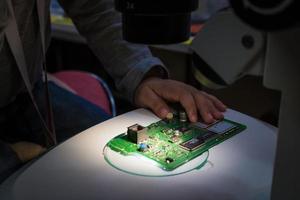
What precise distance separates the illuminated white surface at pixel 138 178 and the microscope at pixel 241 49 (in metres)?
0.10

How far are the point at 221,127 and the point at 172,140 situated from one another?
12cm

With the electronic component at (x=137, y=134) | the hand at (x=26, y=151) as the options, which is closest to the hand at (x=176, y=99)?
the electronic component at (x=137, y=134)

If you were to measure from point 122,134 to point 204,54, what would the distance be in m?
0.28

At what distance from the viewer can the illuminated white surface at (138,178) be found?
61cm

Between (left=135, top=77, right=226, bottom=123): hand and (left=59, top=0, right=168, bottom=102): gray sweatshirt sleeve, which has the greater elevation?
(left=59, top=0, right=168, bottom=102): gray sweatshirt sleeve

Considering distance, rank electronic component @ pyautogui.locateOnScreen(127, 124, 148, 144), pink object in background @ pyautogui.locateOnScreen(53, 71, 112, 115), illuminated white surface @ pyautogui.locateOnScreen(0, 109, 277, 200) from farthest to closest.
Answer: pink object in background @ pyautogui.locateOnScreen(53, 71, 112, 115) → electronic component @ pyautogui.locateOnScreen(127, 124, 148, 144) → illuminated white surface @ pyautogui.locateOnScreen(0, 109, 277, 200)

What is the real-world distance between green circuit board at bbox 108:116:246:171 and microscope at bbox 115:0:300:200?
0.57ft

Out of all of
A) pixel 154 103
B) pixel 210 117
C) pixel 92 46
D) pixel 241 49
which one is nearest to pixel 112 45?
pixel 92 46

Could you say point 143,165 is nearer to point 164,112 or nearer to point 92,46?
point 164,112

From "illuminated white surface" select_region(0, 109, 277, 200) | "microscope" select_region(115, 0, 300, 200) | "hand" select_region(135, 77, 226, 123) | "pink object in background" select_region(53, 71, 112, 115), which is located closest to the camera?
"microscope" select_region(115, 0, 300, 200)

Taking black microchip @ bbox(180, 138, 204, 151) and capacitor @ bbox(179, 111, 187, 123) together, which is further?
capacitor @ bbox(179, 111, 187, 123)

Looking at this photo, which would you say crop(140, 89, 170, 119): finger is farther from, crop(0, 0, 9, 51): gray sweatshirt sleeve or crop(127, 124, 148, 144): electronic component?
crop(0, 0, 9, 51): gray sweatshirt sleeve

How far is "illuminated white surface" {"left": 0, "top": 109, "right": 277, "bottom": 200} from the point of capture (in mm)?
609

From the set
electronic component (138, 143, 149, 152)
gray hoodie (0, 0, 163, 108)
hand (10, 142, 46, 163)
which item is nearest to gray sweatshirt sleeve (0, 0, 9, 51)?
gray hoodie (0, 0, 163, 108)
